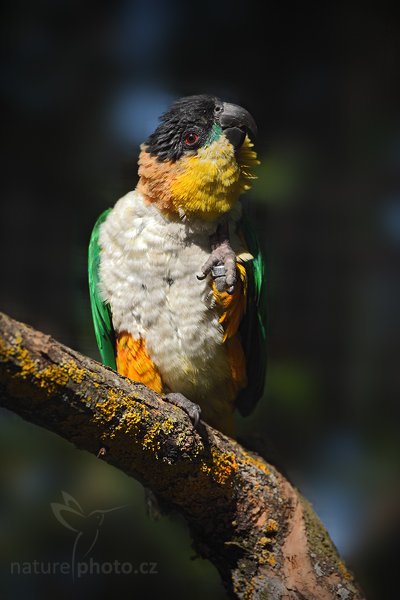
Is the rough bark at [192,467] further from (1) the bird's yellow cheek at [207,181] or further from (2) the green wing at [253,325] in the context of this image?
(1) the bird's yellow cheek at [207,181]

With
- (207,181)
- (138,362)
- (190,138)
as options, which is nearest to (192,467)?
(138,362)

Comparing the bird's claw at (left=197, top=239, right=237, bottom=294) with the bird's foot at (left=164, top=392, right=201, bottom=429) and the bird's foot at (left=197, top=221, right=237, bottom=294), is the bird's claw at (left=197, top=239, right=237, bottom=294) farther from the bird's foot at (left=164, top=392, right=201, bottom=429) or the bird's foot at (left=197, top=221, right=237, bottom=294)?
the bird's foot at (left=164, top=392, right=201, bottom=429)

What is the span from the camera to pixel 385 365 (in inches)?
158

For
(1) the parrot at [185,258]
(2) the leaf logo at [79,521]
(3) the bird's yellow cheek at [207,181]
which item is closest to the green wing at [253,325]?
(1) the parrot at [185,258]

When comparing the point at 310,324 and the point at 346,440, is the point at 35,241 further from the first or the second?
the point at 346,440

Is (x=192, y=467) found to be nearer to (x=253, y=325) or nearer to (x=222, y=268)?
(x=222, y=268)

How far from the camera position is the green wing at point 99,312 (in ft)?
8.75

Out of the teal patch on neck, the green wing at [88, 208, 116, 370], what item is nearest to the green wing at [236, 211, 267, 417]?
the teal patch on neck

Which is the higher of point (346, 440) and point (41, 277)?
point (41, 277)

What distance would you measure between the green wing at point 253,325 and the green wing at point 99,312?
24.8 inches

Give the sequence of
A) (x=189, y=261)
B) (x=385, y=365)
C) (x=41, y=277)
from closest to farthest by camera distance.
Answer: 1. (x=189, y=261)
2. (x=41, y=277)
3. (x=385, y=365)

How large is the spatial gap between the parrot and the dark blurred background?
0.95 metres

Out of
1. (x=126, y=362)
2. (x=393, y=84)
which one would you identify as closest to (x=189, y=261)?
(x=126, y=362)

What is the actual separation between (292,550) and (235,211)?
4.71ft
